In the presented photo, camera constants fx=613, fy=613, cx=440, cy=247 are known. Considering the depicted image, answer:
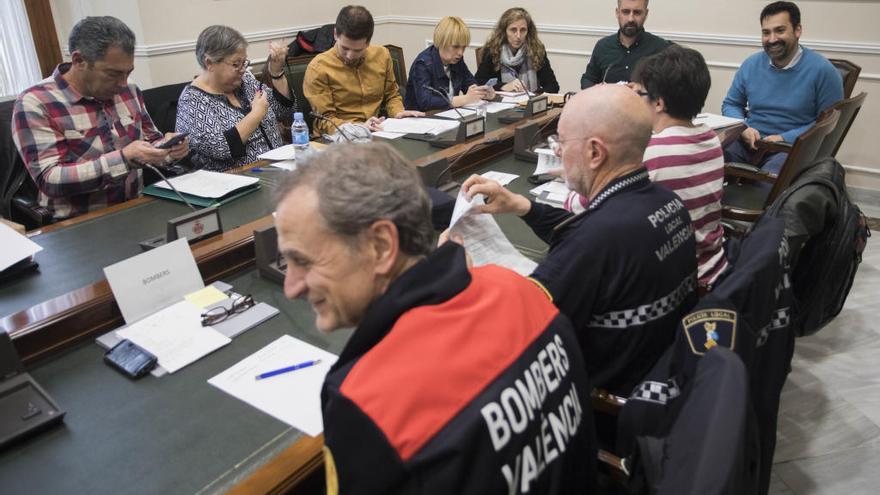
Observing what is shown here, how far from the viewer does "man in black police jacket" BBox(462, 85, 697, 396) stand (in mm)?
1287

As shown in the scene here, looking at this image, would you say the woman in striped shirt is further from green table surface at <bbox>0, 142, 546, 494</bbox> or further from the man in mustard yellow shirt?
the man in mustard yellow shirt

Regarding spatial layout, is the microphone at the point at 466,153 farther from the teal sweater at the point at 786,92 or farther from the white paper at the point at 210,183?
the teal sweater at the point at 786,92

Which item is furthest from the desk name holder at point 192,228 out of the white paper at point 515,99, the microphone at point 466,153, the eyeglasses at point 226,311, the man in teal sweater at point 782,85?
the man in teal sweater at point 782,85

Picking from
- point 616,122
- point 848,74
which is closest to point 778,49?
point 848,74

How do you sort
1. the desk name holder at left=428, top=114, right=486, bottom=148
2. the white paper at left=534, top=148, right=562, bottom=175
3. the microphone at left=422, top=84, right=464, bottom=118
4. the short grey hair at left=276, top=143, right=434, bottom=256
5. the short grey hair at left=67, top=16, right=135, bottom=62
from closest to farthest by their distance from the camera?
1. the short grey hair at left=276, top=143, right=434, bottom=256
2. the short grey hair at left=67, top=16, right=135, bottom=62
3. the white paper at left=534, top=148, right=562, bottom=175
4. the desk name holder at left=428, top=114, right=486, bottom=148
5. the microphone at left=422, top=84, right=464, bottom=118

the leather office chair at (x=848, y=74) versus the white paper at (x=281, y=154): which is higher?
the leather office chair at (x=848, y=74)

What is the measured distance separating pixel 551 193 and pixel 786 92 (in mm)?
2167

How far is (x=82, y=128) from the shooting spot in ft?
7.20

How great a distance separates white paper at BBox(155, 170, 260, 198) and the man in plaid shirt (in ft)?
0.36

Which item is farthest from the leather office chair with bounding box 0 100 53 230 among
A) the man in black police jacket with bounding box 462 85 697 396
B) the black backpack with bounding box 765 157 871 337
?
the black backpack with bounding box 765 157 871 337

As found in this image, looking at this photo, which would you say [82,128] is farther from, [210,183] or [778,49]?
[778,49]

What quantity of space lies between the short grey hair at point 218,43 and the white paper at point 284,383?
155 cm

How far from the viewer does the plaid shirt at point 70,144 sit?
2.07 metres

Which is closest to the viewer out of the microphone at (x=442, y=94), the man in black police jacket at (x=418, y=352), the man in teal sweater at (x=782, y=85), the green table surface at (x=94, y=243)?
the man in black police jacket at (x=418, y=352)
